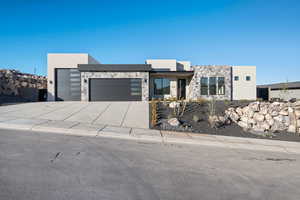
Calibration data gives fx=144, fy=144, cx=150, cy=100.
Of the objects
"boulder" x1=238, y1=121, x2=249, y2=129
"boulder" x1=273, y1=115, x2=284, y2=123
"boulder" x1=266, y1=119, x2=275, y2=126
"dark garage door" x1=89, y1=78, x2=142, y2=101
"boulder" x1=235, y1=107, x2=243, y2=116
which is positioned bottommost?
"boulder" x1=238, y1=121, x2=249, y2=129

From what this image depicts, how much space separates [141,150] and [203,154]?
1.77m

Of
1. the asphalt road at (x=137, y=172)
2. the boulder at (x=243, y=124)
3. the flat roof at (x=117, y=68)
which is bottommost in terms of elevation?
the asphalt road at (x=137, y=172)

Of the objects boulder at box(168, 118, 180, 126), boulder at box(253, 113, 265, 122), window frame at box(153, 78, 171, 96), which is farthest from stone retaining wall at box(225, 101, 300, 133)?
window frame at box(153, 78, 171, 96)

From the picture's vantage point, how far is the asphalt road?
2303 millimetres

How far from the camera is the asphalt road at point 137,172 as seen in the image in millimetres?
2303

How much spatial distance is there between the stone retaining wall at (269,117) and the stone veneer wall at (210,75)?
8232mm

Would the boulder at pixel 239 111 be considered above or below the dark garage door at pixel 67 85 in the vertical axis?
below

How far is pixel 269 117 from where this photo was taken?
7.62 meters

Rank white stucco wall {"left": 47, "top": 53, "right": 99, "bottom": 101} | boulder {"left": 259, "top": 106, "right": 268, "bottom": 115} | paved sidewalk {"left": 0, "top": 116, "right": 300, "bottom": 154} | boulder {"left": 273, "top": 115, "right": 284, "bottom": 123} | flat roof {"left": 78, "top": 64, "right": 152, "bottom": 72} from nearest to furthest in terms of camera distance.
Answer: paved sidewalk {"left": 0, "top": 116, "right": 300, "bottom": 154}, boulder {"left": 273, "top": 115, "right": 284, "bottom": 123}, boulder {"left": 259, "top": 106, "right": 268, "bottom": 115}, flat roof {"left": 78, "top": 64, "right": 152, "bottom": 72}, white stucco wall {"left": 47, "top": 53, "right": 99, "bottom": 101}

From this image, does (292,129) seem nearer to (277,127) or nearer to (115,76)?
(277,127)

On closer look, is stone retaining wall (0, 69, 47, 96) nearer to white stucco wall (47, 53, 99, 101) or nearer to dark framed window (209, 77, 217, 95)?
white stucco wall (47, 53, 99, 101)

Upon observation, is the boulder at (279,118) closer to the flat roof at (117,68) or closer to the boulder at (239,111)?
the boulder at (239,111)

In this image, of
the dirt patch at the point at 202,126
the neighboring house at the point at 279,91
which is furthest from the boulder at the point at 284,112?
the neighboring house at the point at 279,91

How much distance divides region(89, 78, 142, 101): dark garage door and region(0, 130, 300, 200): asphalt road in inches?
419
